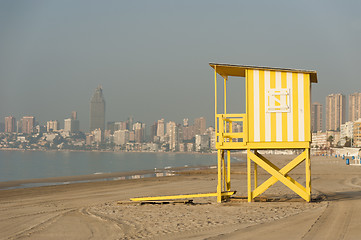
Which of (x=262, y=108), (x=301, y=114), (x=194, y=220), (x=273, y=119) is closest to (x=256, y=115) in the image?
(x=262, y=108)

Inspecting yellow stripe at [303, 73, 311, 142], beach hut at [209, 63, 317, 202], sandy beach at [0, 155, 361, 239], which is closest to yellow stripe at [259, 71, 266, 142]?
beach hut at [209, 63, 317, 202]

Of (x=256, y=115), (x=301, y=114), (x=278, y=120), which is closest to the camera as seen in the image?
(x=301, y=114)

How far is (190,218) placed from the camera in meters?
12.6

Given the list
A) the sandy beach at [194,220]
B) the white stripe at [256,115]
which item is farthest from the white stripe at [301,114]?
the sandy beach at [194,220]

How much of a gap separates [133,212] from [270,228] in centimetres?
500

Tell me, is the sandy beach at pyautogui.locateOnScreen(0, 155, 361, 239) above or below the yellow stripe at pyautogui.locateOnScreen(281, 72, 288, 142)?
below

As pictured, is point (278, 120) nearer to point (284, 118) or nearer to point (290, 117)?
point (284, 118)

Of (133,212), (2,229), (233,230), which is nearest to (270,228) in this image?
(233,230)

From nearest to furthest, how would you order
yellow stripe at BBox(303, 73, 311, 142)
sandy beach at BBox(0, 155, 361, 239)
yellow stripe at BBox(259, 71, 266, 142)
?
sandy beach at BBox(0, 155, 361, 239), yellow stripe at BBox(303, 73, 311, 142), yellow stripe at BBox(259, 71, 266, 142)

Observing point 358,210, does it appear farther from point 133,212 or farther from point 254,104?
point 133,212

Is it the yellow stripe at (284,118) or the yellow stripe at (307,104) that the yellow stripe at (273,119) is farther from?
the yellow stripe at (307,104)

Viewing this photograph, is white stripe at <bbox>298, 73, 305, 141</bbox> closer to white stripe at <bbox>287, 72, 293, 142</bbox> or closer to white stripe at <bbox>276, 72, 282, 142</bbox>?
white stripe at <bbox>287, 72, 293, 142</bbox>

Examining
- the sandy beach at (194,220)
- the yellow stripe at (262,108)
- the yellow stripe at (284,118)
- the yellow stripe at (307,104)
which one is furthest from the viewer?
the yellow stripe at (262,108)

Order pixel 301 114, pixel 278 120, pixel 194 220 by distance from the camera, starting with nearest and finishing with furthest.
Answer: pixel 194 220, pixel 301 114, pixel 278 120
